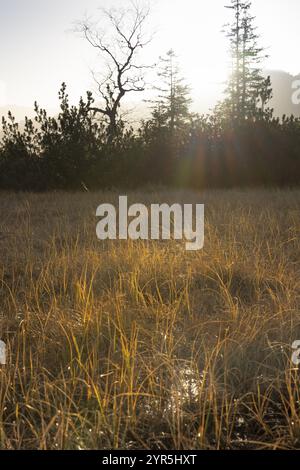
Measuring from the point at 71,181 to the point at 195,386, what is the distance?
427 inches

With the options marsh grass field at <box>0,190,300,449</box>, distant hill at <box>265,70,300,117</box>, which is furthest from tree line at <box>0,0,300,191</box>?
distant hill at <box>265,70,300,117</box>

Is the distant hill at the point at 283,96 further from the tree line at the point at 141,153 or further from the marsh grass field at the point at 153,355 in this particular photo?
the marsh grass field at the point at 153,355

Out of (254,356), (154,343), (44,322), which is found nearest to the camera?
(254,356)

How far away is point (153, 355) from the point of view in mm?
2777

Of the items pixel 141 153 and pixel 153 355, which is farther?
pixel 141 153

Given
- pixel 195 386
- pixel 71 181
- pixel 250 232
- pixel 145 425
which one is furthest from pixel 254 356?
pixel 71 181

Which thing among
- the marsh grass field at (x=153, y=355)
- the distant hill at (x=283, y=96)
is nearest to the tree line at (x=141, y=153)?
the marsh grass field at (x=153, y=355)

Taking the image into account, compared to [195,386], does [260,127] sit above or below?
above

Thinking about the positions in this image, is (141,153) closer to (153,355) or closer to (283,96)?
(153,355)

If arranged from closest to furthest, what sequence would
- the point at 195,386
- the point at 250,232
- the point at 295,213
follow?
the point at 195,386
the point at 250,232
the point at 295,213

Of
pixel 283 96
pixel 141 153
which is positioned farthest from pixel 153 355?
pixel 283 96

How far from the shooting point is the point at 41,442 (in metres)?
2.05

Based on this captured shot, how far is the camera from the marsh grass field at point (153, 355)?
228 centimetres
